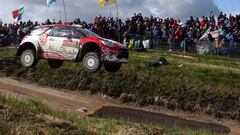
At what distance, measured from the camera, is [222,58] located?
34.3 metres

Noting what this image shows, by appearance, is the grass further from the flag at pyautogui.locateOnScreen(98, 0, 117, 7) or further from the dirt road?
the dirt road

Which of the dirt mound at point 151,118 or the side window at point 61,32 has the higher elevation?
the side window at point 61,32

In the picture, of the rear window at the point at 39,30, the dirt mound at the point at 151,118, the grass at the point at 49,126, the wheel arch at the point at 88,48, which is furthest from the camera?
the dirt mound at the point at 151,118

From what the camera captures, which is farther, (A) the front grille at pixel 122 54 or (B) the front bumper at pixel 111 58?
(A) the front grille at pixel 122 54

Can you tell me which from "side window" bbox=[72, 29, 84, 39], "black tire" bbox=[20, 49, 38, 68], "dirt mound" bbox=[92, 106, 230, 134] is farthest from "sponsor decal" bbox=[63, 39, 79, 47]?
"dirt mound" bbox=[92, 106, 230, 134]

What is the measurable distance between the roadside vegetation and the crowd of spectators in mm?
1219

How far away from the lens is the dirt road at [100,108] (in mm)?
29656

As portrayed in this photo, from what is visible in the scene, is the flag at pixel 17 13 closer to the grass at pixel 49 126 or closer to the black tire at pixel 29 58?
the black tire at pixel 29 58

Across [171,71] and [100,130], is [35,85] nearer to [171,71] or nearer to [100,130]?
[171,71]

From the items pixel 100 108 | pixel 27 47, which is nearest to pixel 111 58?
pixel 27 47

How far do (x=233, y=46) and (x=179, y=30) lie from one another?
3.46m

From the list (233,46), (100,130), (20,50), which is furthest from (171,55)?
(100,130)

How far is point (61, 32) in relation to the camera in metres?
22.4

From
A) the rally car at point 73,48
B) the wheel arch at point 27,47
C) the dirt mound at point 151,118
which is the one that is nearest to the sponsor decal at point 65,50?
the rally car at point 73,48
